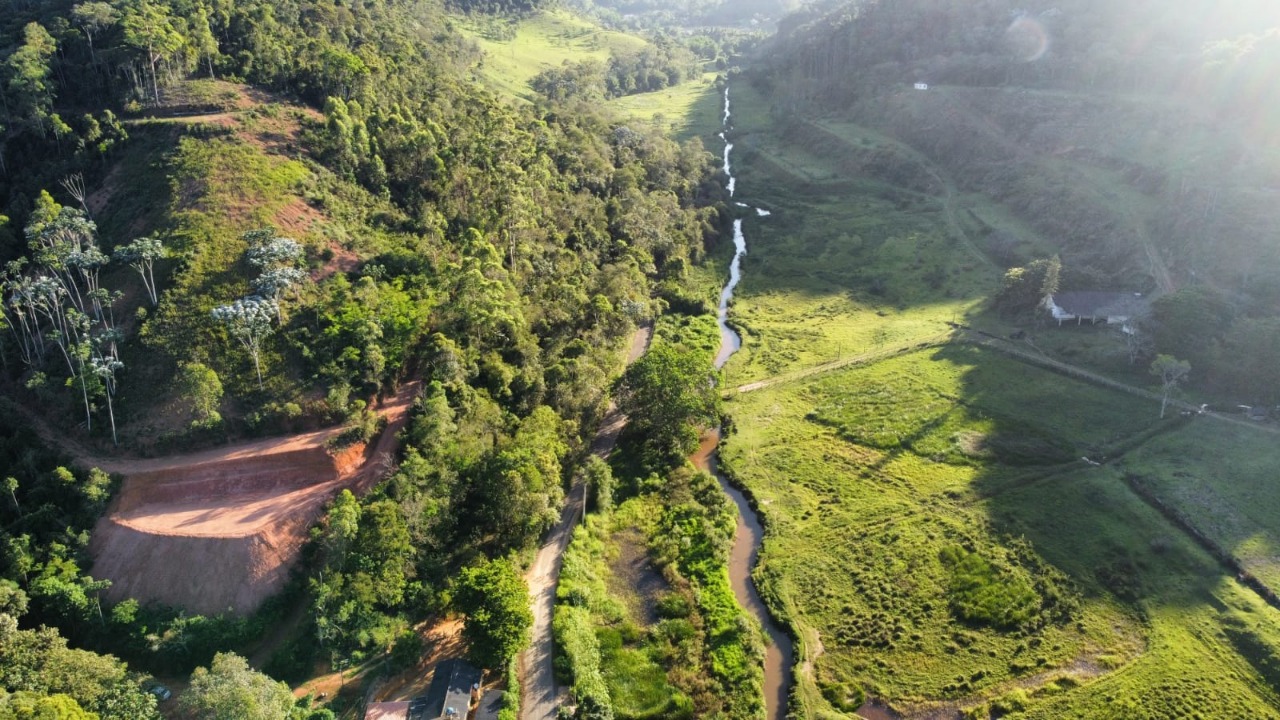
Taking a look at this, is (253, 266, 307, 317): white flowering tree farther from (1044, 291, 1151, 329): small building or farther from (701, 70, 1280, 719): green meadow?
(1044, 291, 1151, 329): small building

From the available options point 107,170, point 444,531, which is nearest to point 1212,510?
point 444,531

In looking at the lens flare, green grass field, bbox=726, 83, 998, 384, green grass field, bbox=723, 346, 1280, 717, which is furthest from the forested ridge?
the lens flare

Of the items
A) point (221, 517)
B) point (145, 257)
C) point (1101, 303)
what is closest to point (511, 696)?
point (221, 517)

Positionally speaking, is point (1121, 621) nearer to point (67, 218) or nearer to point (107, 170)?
point (67, 218)

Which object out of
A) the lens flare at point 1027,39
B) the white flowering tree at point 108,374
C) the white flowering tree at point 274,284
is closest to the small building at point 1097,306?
the lens flare at point 1027,39

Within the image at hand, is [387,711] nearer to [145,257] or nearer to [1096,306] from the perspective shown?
[145,257]

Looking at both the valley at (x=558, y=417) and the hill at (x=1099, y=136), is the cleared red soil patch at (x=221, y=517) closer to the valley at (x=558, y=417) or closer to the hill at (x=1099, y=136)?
the valley at (x=558, y=417)

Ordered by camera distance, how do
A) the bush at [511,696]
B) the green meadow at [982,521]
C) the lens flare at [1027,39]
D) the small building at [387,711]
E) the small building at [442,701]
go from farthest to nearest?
the lens flare at [1027,39] → the green meadow at [982,521] → the bush at [511,696] → the small building at [442,701] → the small building at [387,711]
